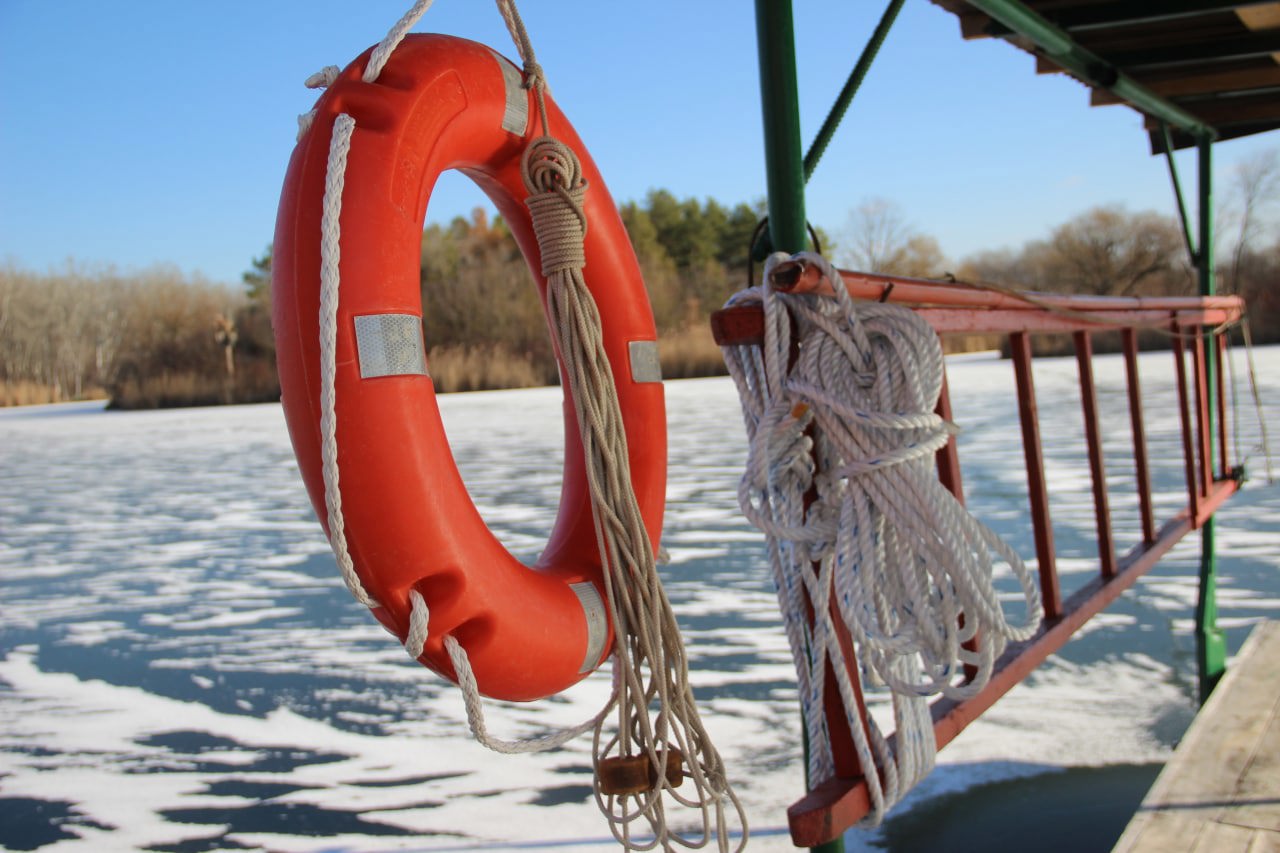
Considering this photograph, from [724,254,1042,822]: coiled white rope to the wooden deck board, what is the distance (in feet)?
2.93

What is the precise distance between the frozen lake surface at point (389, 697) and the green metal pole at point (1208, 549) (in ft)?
0.32

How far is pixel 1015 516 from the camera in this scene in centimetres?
496

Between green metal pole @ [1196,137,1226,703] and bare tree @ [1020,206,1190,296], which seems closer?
green metal pole @ [1196,137,1226,703]

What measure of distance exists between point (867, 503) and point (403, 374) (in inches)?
18.5

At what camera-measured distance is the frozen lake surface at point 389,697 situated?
2252mm

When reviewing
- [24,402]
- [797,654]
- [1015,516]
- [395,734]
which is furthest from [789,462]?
[24,402]

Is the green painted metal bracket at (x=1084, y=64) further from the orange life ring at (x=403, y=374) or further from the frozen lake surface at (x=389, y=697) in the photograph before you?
the frozen lake surface at (x=389, y=697)

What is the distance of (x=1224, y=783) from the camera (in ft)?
6.49

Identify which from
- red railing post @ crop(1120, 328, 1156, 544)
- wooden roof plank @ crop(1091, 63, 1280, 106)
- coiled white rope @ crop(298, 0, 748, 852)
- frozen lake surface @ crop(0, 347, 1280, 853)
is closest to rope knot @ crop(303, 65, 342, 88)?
coiled white rope @ crop(298, 0, 748, 852)

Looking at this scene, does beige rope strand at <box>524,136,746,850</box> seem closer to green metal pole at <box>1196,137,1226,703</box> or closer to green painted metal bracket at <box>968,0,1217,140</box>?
green painted metal bracket at <box>968,0,1217,140</box>

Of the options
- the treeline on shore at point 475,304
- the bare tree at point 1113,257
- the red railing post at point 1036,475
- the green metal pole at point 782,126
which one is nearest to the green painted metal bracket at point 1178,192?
the red railing post at point 1036,475

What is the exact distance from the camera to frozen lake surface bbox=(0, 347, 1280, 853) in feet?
7.39

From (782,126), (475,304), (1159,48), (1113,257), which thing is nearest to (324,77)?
(782,126)

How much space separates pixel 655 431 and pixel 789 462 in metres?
0.28
